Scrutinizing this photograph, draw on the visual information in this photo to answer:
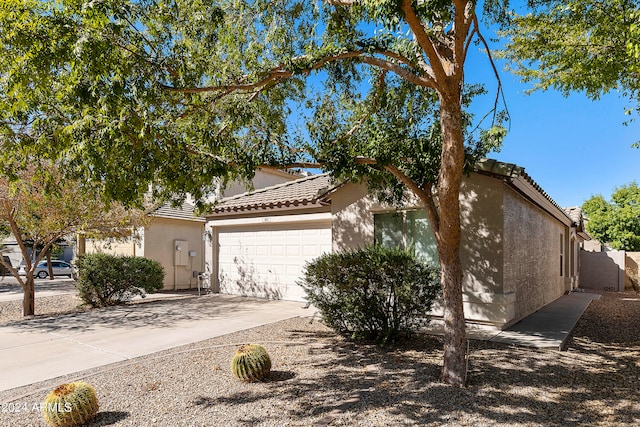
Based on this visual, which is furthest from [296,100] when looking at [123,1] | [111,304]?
[111,304]

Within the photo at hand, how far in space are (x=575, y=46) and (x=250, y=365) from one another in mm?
9016

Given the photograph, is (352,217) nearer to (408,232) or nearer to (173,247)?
(408,232)

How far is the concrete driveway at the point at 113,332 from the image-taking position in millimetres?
6434

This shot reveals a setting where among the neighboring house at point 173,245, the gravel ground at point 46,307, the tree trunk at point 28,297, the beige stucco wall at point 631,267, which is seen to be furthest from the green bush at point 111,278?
the beige stucco wall at point 631,267

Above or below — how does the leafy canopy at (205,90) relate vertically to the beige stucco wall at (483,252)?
above

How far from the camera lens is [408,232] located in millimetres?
9703

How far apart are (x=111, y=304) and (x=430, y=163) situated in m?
10.8

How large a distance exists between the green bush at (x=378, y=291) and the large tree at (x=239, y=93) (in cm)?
145

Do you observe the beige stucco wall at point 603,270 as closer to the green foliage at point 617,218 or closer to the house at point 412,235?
the house at point 412,235

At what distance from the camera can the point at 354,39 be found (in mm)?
6098

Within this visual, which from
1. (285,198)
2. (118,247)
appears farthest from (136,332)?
(118,247)

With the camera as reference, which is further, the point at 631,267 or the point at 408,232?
the point at 631,267

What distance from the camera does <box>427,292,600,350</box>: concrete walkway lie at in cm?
736

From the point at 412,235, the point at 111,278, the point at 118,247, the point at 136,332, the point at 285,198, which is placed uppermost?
the point at 285,198
